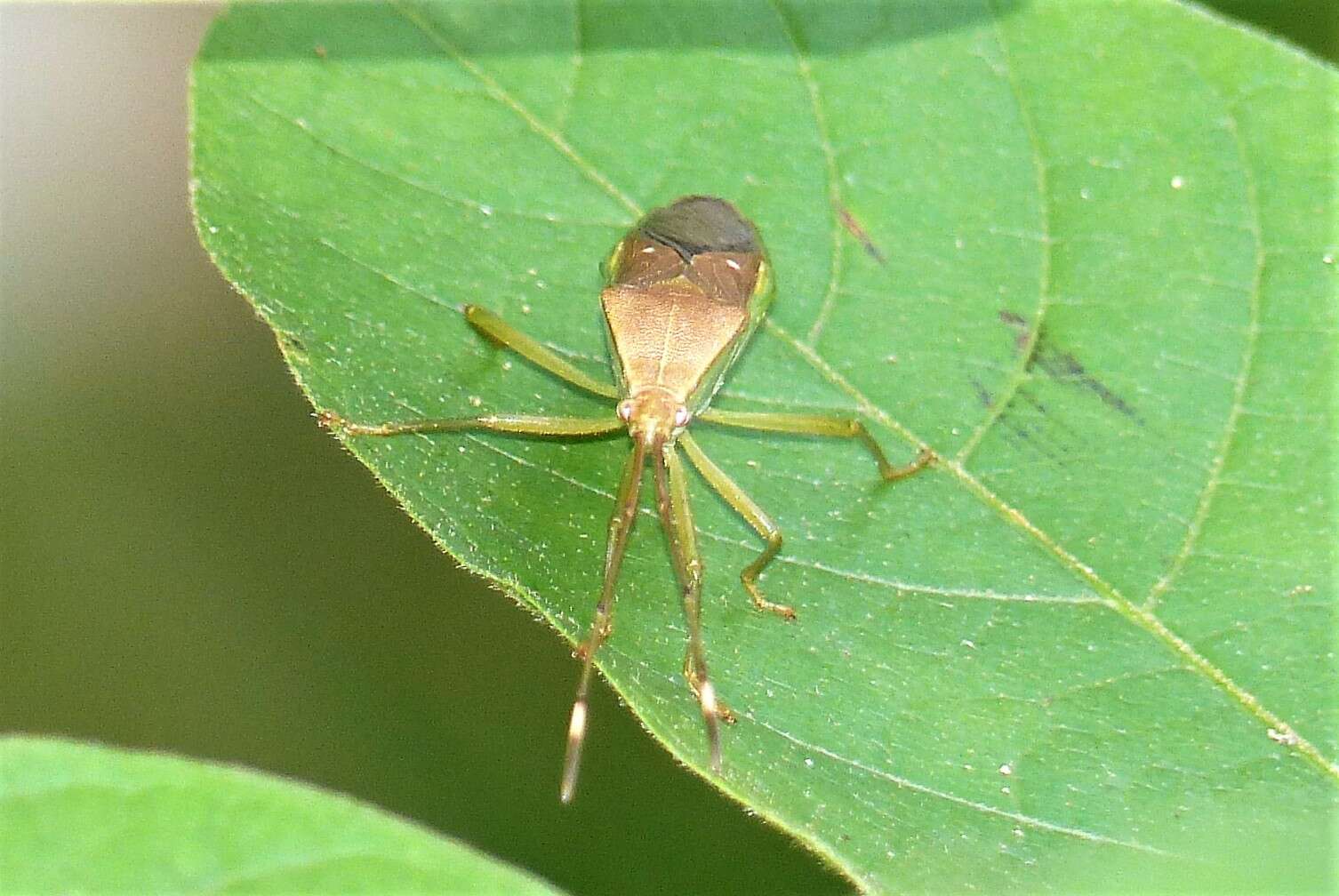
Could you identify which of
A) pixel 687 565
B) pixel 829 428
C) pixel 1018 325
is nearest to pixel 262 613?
pixel 687 565

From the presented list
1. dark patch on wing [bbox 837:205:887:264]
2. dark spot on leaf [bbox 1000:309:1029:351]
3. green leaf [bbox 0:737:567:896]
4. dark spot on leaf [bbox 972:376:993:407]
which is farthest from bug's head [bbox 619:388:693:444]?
green leaf [bbox 0:737:567:896]

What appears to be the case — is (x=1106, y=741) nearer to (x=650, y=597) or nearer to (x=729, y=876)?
(x=650, y=597)

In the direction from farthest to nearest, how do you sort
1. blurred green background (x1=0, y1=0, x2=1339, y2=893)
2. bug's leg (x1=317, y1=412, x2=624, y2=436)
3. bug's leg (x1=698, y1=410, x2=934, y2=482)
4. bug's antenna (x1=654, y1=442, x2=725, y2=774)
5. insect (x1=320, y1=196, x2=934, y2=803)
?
blurred green background (x1=0, y1=0, x2=1339, y2=893) → bug's leg (x1=698, y1=410, x2=934, y2=482) → insect (x1=320, y1=196, x2=934, y2=803) → bug's leg (x1=317, y1=412, x2=624, y2=436) → bug's antenna (x1=654, y1=442, x2=725, y2=774)

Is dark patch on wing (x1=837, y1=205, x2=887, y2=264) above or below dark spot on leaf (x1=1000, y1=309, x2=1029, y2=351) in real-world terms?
above

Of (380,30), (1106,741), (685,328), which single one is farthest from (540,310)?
(1106,741)

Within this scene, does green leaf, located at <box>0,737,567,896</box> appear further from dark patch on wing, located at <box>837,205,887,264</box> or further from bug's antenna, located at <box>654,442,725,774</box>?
Result: dark patch on wing, located at <box>837,205,887,264</box>

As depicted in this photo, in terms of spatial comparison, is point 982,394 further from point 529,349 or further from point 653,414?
point 529,349

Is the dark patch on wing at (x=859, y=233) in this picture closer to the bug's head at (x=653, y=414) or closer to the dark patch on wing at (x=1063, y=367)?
the dark patch on wing at (x=1063, y=367)

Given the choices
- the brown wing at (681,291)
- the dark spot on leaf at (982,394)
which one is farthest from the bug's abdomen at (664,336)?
the dark spot on leaf at (982,394)
